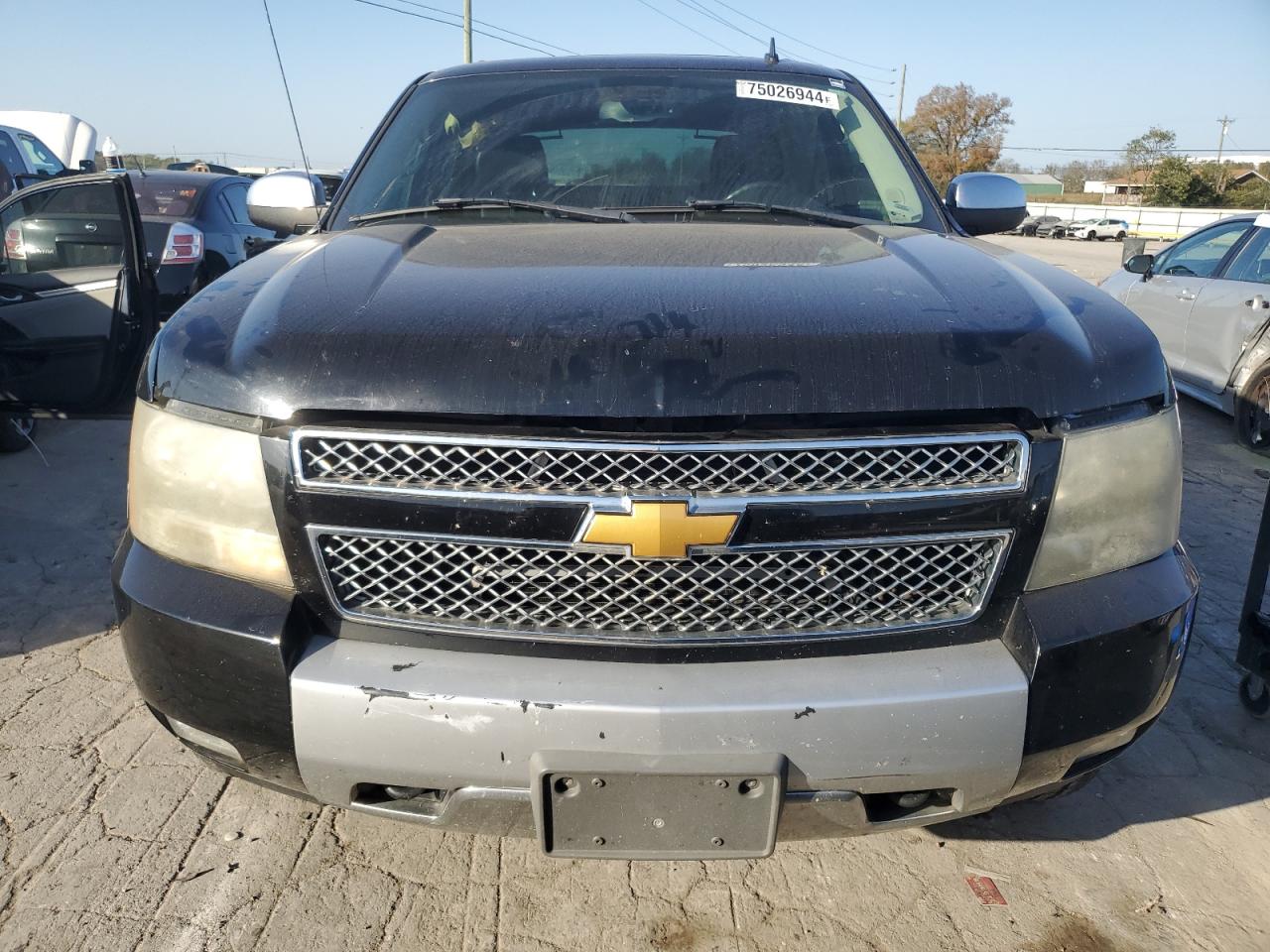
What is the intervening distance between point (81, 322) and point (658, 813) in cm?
406

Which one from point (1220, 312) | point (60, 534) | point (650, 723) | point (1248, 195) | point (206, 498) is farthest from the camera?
point (1248, 195)

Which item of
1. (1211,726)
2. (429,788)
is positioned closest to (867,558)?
(429,788)

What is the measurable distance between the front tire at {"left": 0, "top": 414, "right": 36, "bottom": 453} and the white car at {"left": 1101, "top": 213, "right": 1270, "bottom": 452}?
7114mm

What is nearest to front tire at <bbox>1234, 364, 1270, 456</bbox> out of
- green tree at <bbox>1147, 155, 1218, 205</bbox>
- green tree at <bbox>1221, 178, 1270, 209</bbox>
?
green tree at <bbox>1221, 178, 1270, 209</bbox>

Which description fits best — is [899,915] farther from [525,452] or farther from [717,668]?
[525,452]

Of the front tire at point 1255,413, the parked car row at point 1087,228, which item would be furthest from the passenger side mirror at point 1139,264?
the parked car row at point 1087,228

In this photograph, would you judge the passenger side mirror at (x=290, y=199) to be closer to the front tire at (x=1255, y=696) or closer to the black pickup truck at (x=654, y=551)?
the black pickup truck at (x=654, y=551)

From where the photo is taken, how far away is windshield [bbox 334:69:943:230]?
110 inches

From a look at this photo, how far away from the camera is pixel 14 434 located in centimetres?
530

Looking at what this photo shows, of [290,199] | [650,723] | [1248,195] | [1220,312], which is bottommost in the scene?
[650,723]

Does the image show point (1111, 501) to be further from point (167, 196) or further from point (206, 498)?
point (167, 196)

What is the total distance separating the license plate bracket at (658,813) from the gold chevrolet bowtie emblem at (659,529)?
37 centimetres

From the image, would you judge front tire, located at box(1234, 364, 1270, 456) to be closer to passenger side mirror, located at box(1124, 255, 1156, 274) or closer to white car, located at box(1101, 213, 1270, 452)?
white car, located at box(1101, 213, 1270, 452)

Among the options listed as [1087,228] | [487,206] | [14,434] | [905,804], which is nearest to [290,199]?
[487,206]
